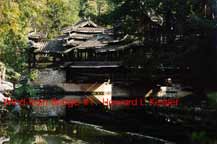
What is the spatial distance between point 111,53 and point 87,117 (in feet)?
15.6

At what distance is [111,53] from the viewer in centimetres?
3159

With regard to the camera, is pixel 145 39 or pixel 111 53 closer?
pixel 145 39

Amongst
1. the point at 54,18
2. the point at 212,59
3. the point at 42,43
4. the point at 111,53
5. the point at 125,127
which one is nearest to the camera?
the point at 212,59

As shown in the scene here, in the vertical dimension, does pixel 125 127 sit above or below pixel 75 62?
below

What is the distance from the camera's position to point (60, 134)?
26047mm

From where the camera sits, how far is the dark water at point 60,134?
23016 millimetres

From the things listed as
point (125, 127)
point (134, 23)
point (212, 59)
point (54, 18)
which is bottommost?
point (125, 127)

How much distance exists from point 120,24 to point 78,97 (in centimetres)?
1230

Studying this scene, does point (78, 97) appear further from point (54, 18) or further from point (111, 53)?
point (54, 18)

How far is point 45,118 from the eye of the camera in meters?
31.8

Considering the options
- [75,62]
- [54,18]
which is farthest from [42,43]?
[54,18]

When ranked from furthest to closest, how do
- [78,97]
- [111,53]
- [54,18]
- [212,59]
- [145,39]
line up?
[54,18], [78,97], [111,53], [145,39], [212,59]

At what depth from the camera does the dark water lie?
23016mm

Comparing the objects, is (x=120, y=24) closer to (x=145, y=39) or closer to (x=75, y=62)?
(x=145, y=39)
